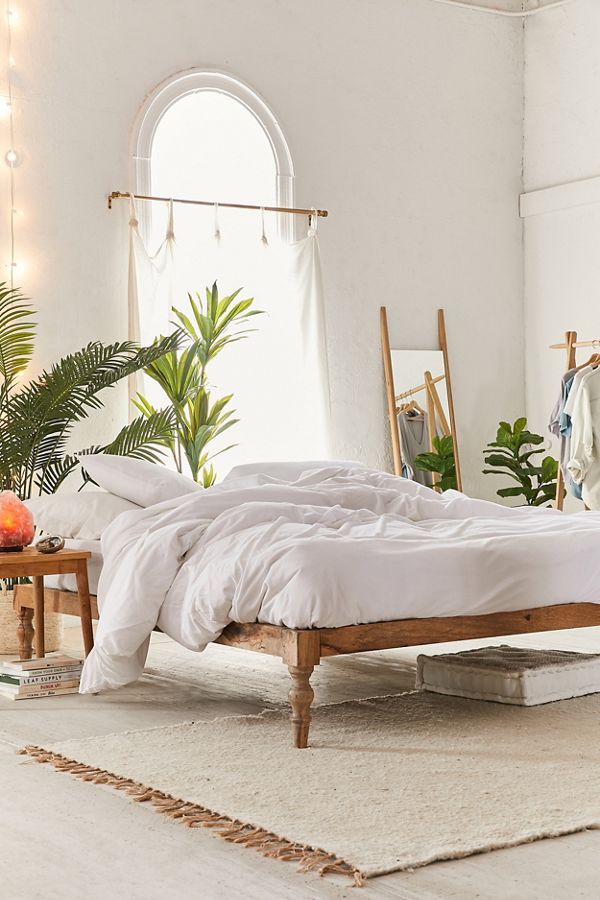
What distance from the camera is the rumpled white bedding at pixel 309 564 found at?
3416 mm

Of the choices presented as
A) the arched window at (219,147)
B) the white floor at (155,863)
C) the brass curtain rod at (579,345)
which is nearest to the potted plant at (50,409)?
the arched window at (219,147)

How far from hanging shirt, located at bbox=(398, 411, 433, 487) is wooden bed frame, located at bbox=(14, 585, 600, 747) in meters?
3.59

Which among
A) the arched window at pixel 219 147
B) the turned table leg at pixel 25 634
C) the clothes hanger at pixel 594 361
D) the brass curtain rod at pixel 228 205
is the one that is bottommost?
the turned table leg at pixel 25 634

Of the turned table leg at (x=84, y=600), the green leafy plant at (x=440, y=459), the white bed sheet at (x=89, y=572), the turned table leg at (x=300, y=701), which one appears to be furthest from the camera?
the green leafy plant at (x=440, y=459)

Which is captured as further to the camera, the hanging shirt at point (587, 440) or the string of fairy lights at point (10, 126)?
the hanging shirt at point (587, 440)

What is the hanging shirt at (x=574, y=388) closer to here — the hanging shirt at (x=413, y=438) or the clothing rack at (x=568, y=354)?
the clothing rack at (x=568, y=354)

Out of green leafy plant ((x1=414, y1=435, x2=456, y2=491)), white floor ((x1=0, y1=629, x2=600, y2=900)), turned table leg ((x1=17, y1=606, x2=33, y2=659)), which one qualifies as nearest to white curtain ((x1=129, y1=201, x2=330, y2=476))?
green leafy plant ((x1=414, y1=435, x2=456, y2=491))

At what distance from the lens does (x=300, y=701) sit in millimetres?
3324

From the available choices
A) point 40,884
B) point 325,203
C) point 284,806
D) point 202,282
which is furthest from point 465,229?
point 40,884

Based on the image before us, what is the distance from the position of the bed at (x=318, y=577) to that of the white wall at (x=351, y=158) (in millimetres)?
2431

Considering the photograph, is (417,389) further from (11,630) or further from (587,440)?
(11,630)

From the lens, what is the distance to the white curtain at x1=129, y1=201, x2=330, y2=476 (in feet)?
22.3

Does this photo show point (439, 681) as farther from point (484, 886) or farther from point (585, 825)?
point (484, 886)

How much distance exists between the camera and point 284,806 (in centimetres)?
278
